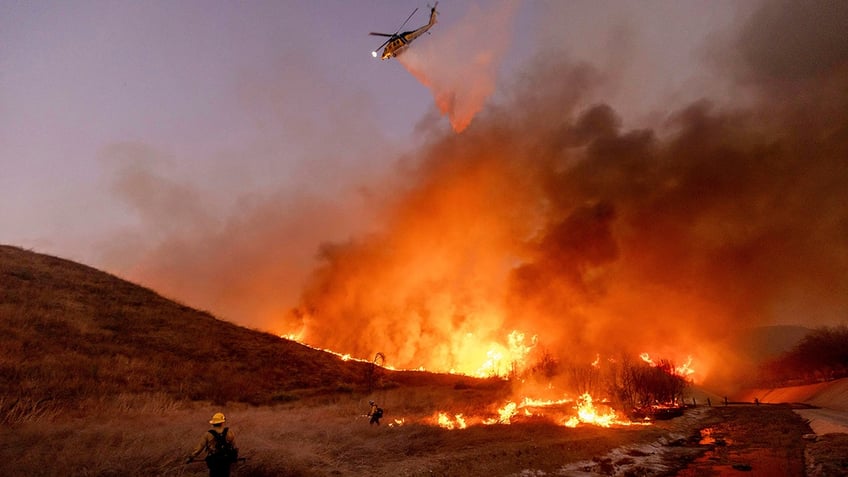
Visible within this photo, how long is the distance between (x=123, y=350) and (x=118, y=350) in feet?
1.42

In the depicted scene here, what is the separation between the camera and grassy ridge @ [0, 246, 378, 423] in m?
25.9

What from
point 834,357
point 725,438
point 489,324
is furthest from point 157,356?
point 834,357

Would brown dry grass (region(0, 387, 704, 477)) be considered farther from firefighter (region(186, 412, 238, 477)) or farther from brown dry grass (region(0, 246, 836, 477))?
firefighter (region(186, 412, 238, 477))

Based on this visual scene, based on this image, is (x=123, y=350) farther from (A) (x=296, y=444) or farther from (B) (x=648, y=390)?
(B) (x=648, y=390)

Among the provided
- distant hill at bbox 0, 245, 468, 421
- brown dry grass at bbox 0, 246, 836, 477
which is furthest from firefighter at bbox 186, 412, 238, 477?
distant hill at bbox 0, 245, 468, 421

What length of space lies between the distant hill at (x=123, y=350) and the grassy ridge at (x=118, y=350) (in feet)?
0.28

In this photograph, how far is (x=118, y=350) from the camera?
33625mm

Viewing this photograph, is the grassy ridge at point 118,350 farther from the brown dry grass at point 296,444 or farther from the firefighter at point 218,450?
the firefighter at point 218,450

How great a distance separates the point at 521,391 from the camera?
50344mm

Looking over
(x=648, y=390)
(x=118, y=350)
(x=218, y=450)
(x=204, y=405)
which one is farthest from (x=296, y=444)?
(x=648, y=390)

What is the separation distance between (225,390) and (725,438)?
3501cm

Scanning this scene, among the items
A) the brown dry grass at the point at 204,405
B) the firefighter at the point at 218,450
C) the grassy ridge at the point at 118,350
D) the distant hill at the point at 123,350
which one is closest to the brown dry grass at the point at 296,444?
the brown dry grass at the point at 204,405

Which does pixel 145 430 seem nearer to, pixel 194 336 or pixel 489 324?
pixel 194 336

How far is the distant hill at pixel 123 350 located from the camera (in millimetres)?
26531
